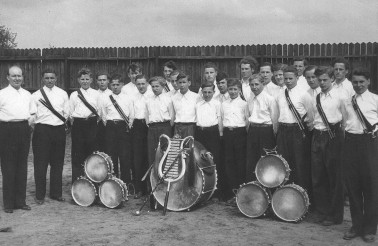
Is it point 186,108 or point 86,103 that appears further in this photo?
point 86,103

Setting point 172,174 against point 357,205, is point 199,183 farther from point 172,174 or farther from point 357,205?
point 357,205

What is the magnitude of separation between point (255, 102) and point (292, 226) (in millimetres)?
1953

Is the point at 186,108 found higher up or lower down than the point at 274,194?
higher up

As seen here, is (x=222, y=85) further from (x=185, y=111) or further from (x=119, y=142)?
(x=119, y=142)

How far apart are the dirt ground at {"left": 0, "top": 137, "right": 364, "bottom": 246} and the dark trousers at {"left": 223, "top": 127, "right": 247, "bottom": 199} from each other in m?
0.46

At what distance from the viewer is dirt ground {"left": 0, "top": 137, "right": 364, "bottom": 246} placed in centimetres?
621

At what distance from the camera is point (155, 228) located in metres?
6.80

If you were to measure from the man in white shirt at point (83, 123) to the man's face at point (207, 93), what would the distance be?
1.92 m

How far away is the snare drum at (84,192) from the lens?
8172mm

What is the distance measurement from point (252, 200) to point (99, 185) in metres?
2.44

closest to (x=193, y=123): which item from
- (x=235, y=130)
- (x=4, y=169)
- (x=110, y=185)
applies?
(x=235, y=130)

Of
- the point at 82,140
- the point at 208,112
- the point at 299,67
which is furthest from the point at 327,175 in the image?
the point at 82,140

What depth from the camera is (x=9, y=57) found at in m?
17.2

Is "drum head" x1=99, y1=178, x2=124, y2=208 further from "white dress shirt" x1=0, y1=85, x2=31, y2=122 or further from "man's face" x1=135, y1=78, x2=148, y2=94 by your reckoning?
"man's face" x1=135, y1=78, x2=148, y2=94
